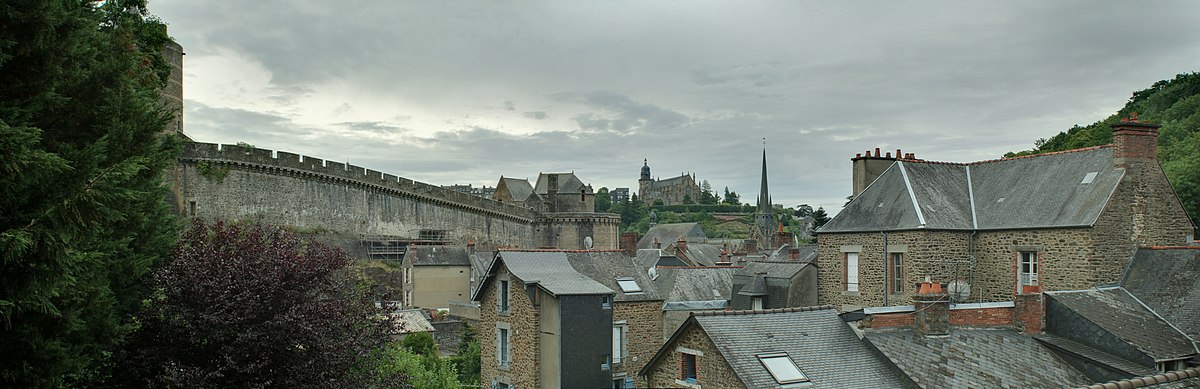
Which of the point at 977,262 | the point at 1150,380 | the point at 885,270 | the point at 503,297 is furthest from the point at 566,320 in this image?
the point at 1150,380

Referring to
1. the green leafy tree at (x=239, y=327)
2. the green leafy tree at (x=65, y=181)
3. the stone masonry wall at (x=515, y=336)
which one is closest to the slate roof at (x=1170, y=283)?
the stone masonry wall at (x=515, y=336)

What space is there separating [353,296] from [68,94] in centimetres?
548

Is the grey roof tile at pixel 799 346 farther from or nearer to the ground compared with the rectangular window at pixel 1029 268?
nearer to the ground

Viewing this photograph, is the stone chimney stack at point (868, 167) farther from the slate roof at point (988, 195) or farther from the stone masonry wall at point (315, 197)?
the stone masonry wall at point (315, 197)

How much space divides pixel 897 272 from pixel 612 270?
25.0ft

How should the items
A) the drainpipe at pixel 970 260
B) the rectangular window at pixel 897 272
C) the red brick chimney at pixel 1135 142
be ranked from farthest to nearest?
the rectangular window at pixel 897 272 → the drainpipe at pixel 970 260 → the red brick chimney at pixel 1135 142

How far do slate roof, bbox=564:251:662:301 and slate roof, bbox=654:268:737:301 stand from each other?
0.82m

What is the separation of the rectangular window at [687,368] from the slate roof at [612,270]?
8759 millimetres

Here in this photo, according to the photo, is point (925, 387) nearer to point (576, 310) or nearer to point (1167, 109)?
point (576, 310)

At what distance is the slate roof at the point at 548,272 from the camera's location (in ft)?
66.7

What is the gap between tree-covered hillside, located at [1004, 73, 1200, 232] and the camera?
89.5 ft

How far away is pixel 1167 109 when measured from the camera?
5225cm

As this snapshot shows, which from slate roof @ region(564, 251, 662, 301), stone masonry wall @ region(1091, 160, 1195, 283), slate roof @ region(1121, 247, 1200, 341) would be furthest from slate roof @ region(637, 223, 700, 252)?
slate roof @ region(1121, 247, 1200, 341)

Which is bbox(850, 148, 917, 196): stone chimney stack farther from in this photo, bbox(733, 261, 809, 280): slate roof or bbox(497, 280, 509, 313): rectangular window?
bbox(497, 280, 509, 313): rectangular window
